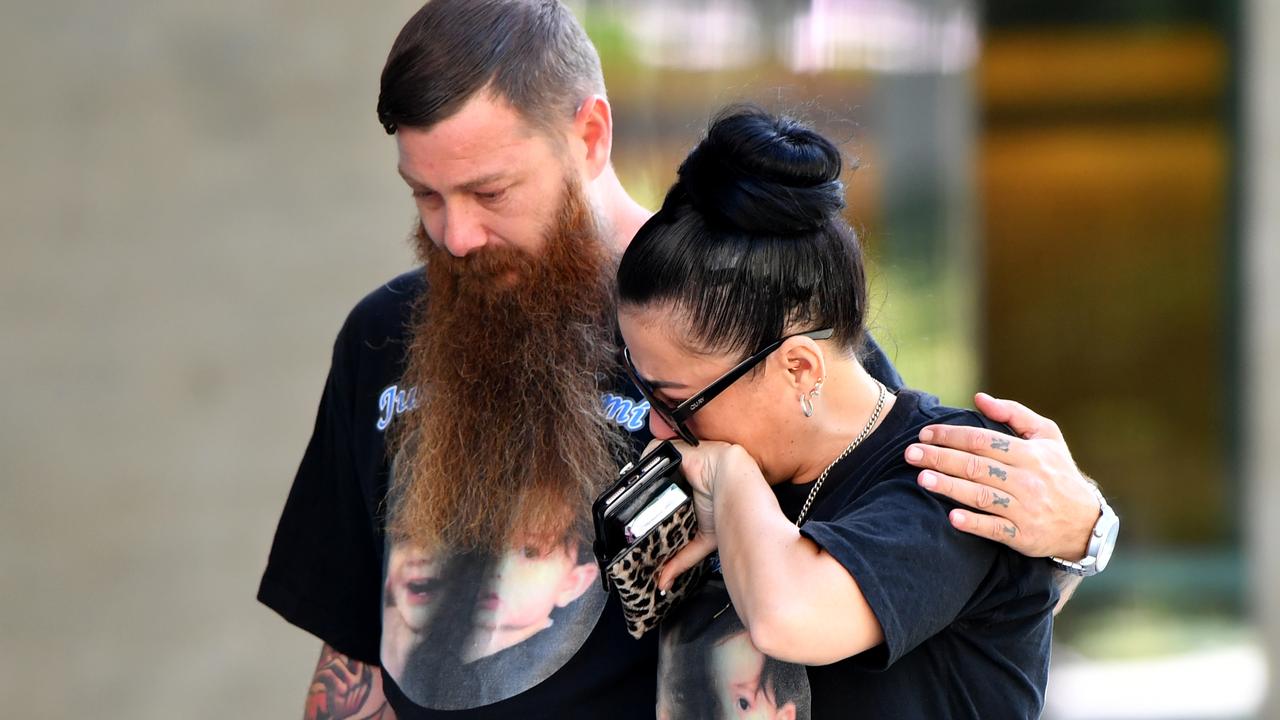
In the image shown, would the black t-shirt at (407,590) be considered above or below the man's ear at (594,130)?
below

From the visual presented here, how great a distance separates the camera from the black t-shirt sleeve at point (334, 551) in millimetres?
2545

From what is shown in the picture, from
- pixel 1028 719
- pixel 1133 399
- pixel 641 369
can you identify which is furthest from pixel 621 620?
pixel 1133 399

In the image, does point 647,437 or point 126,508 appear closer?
point 647,437

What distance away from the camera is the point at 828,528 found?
1744mm

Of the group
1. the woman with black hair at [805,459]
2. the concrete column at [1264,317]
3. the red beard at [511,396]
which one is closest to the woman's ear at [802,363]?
the woman with black hair at [805,459]

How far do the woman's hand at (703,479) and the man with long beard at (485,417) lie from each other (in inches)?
9.1

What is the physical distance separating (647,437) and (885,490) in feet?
1.62

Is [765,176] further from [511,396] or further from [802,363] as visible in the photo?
[511,396]

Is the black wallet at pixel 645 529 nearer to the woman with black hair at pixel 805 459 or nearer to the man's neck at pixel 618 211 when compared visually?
the woman with black hair at pixel 805 459

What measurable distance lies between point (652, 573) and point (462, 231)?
0.71 metres

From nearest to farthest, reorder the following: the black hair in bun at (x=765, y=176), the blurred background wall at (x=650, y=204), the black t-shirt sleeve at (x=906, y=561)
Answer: the black t-shirt sleeve at (x=906, y=561) < the black hair in bun at (x=765, y=176) < the blurred background wall at (x=650, y=204)

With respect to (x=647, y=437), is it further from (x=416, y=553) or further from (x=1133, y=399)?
(x=1133, y=399)

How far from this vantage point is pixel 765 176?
1818 mm

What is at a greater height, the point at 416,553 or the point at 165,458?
the point at 416,553
